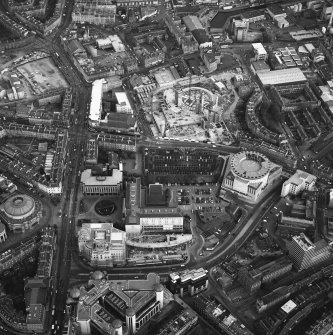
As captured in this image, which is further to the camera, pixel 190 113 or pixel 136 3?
pixel 136 3

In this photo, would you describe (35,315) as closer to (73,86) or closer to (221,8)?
(73,86)

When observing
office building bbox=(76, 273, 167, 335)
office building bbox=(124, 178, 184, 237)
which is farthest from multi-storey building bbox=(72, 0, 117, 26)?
office building bbox=(76, 273, 167, 335)

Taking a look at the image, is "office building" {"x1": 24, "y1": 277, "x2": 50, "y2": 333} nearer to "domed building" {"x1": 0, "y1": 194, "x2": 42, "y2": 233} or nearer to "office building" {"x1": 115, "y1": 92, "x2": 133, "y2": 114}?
"domed building" {"x1": 0, "y1": 194, "x2": 42, "y2": 233}

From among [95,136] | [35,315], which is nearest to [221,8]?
[95,136]

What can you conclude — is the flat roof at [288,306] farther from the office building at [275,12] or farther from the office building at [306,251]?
the office building at [275,12]

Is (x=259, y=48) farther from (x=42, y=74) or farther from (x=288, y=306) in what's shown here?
(x=288, y=306)

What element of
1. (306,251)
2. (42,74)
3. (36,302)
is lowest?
(36,302)

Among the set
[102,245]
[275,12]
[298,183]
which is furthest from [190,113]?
[275,12]

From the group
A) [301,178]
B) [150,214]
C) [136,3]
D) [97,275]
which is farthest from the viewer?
[136,3]
